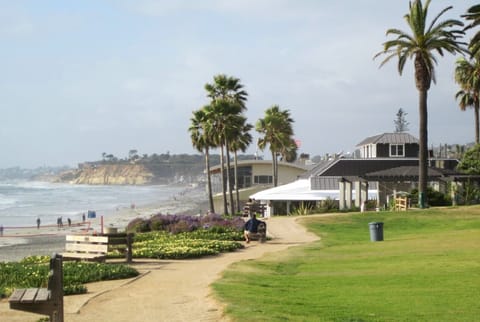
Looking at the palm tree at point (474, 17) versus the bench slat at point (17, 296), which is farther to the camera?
the palm tree at point (474, 17)

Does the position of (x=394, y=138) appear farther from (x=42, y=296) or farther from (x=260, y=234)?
(x=42, y=296)

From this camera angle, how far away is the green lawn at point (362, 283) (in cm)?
1185

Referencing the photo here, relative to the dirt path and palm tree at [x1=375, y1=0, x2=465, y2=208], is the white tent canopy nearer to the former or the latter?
palm tree at [x1=375, y1=0, x2=465, y2=208]

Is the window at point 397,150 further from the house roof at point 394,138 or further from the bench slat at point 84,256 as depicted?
the bench slat at point 84,256

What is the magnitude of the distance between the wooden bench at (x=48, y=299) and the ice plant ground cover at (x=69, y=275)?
5.47 m

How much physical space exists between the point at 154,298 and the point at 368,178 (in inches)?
1379

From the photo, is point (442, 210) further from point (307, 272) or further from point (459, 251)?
point (307, 272)

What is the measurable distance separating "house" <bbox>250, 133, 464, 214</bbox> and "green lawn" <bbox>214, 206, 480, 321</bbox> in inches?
864

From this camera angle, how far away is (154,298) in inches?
562

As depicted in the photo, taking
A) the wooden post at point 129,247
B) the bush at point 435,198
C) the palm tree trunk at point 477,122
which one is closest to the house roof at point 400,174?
the bush at point 435,198

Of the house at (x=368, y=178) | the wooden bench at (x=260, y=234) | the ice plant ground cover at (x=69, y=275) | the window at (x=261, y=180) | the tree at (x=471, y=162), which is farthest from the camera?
the window at (x=261, y=180)

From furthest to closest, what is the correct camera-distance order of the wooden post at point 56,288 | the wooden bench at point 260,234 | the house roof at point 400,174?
the house roof at point 400,174, the wooden bench at point 260,234, the wooden post at point 56,288

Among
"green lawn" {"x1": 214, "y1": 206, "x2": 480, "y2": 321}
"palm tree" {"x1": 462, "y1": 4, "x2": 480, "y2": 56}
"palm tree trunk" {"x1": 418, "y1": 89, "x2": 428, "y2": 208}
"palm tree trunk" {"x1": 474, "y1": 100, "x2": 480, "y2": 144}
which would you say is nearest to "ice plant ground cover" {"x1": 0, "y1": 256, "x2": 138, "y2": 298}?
"green lawn" {"x1": 214, "y1": 206, "x2": 480, "y2": 321}

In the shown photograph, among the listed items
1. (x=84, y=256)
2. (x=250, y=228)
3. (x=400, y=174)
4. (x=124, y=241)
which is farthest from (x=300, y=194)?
(x=84, y=256)
